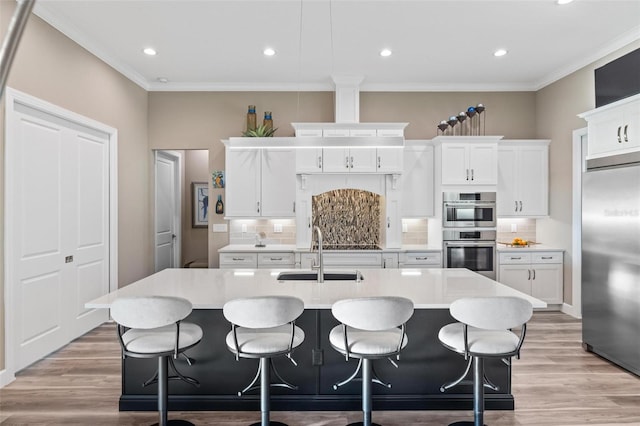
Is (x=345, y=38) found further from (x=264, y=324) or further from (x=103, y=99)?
(x=264, y=324)

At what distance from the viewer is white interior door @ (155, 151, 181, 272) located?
19.8 ft

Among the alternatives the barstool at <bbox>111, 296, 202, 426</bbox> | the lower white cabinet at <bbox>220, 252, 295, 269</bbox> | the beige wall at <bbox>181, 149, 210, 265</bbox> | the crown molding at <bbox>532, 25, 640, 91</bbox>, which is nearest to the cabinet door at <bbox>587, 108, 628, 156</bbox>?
the crown molding at <bbox>532, 25, 640, 91</bbox>

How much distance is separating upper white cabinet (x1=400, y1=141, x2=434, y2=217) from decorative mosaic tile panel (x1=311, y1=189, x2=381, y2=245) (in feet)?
1.48

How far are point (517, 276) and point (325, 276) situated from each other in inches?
123

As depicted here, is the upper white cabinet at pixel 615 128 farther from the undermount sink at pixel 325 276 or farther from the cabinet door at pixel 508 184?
the undermount sink at pixel 325 276

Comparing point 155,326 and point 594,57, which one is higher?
point 594,57

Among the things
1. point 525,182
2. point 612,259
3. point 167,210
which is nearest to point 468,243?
point 525,182

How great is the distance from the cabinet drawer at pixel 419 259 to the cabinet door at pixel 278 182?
5.11 ft

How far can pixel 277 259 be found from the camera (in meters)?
5.18

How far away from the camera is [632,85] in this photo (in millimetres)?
3502

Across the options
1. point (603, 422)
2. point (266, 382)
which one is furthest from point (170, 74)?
point (603, 422)

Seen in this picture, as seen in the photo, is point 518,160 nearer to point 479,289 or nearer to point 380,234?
point 380,234

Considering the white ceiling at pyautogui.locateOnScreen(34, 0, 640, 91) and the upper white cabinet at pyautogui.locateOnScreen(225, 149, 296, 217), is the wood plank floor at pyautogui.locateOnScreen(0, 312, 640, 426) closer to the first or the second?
the upper white cabinet at pyautogui.locateOnScreen(225, 149, 296, 217)

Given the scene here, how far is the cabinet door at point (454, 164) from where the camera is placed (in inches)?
207
